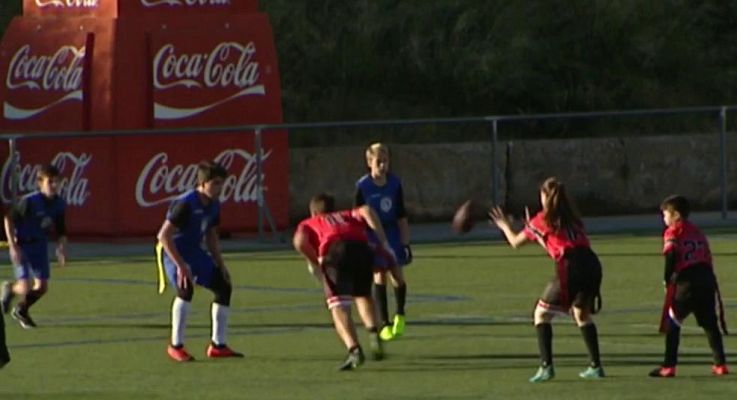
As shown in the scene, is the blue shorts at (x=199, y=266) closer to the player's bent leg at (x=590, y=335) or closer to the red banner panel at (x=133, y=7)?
the player's bent leg at (x=590, y=335)

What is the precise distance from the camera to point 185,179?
108 feet

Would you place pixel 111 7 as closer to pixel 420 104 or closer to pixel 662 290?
pixel 420 104

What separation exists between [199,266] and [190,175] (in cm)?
1405

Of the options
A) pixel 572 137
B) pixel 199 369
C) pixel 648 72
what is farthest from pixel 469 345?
pixel 648 72

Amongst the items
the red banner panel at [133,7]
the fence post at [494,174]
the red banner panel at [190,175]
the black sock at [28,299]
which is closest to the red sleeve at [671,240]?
the black sock at [28,299]

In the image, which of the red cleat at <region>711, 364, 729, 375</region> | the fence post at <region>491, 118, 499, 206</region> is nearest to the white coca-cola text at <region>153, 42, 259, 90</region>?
the fence post at <region>491, 118, 499, 206</region>

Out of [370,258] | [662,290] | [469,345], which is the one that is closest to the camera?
[370,258]

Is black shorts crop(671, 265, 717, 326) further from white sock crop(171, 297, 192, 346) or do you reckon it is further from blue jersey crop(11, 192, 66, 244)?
blue jersey crop(11, 192, 66, 244)

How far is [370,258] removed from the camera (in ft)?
59.3

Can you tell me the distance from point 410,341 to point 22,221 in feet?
14.4

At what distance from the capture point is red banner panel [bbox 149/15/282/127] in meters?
32.8

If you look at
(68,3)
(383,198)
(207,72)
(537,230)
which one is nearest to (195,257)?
(383,198)

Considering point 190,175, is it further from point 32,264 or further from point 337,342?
point 337,342

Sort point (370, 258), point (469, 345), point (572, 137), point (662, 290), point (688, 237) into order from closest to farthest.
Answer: point (688, 237) → point (370, 258) → point (469, 345) → point (662, 290) → point (572, 137)
